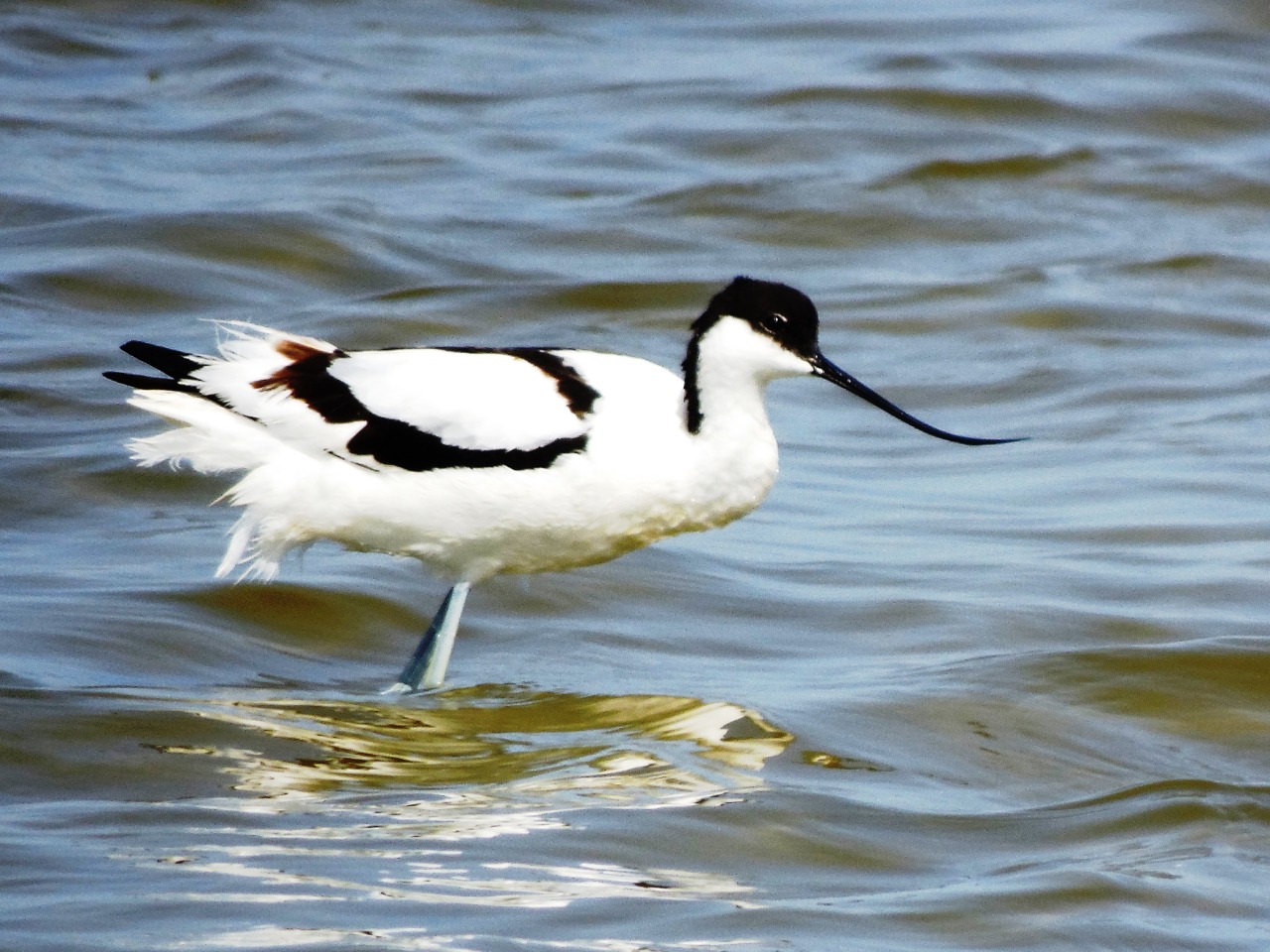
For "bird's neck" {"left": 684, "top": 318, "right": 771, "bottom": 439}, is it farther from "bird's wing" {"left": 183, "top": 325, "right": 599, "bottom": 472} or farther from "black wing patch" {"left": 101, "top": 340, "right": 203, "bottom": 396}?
"black wing patch" {"left": 101, "top": 340, "right": 203, "bottom": 396}

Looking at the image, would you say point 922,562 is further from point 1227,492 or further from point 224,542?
point 224,542

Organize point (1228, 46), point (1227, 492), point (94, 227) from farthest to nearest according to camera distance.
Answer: point (1228, 46) < point (94, 227) < point (1227, 492)

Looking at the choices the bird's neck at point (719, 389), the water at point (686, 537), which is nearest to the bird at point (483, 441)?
the bird's neck at point (719, 389)

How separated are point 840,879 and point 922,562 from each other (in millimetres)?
2758

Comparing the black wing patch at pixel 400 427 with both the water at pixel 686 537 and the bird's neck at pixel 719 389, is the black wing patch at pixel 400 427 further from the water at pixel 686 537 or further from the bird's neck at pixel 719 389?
the water at pixel 686 537

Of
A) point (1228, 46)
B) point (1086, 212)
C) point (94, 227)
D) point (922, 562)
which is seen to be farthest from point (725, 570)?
point (1228, 46)

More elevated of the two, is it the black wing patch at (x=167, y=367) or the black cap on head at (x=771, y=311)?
the black cap on head at (x=771, y=311)

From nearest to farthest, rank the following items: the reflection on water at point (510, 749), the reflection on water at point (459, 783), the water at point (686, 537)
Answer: the reflection on water at point (459, 783)
the water at point (686, 537)
the reflection on water at point (510, 749)

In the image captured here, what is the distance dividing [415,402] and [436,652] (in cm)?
69

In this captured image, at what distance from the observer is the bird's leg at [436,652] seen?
604cm

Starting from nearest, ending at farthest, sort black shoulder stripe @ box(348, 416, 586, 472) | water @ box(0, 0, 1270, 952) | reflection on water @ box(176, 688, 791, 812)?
water @ box(0, 0, 1270, 952)
reflection on water @ box(176, 688, 791, 812)
black shoulder stripe @ box(348, 416, 586, 472)

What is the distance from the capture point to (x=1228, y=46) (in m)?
14.9

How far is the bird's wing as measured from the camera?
5793 millimetres

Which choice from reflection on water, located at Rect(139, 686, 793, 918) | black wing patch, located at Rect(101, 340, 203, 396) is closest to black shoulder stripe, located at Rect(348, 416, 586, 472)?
black wing patch, located at Rect(101, 340, 203, 396)
